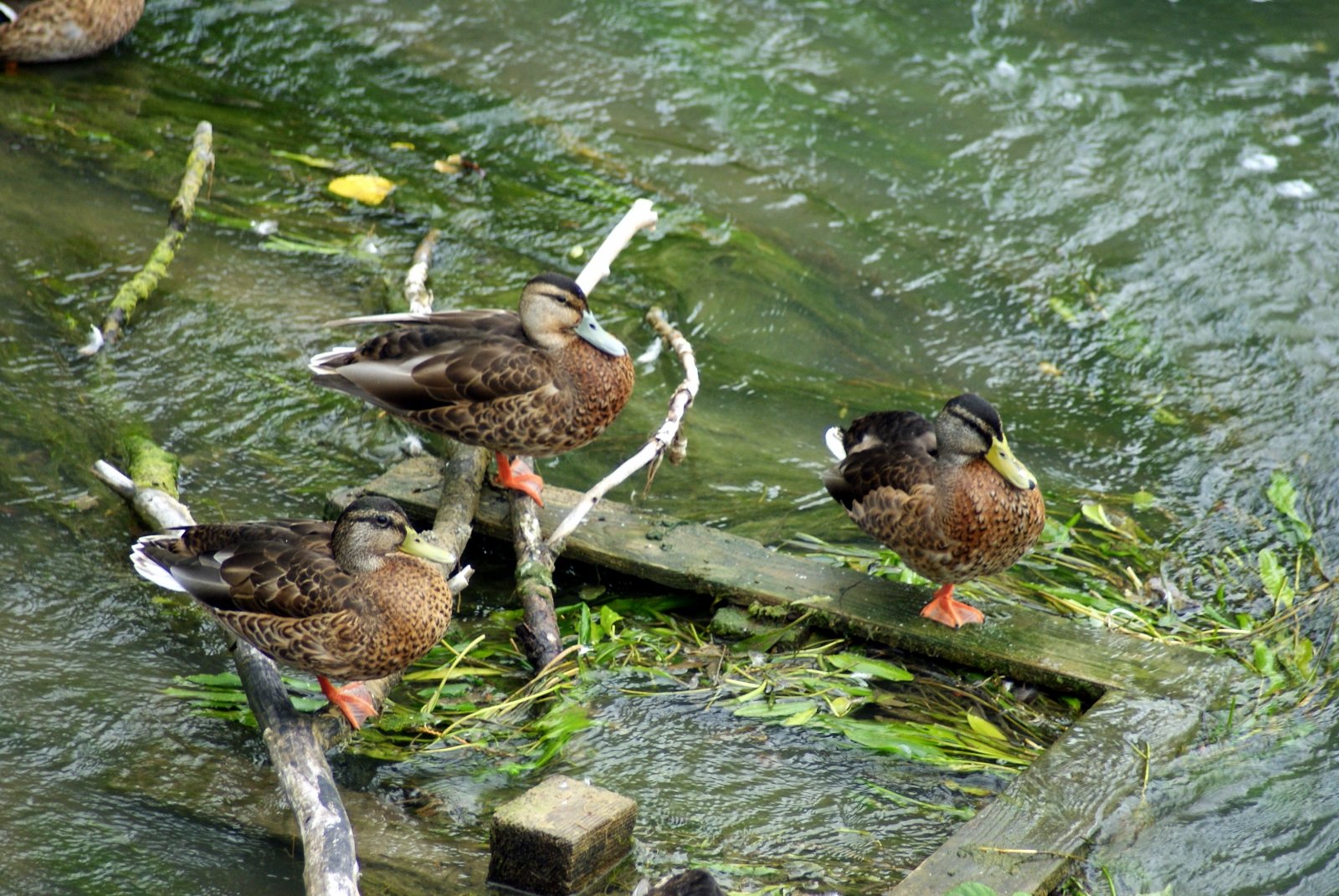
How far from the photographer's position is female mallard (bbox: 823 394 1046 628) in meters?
4.18

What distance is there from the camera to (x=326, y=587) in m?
3.71

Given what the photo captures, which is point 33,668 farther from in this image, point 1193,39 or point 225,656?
point 1193,39

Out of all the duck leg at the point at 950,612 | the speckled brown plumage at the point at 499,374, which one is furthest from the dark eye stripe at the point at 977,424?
the speckled brown plumage at the point at 499,374

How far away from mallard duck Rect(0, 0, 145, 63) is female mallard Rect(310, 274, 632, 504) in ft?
14.5

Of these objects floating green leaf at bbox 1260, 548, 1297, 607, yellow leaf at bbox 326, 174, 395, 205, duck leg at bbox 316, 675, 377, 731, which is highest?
yellow leaf at bbox 326, 174, 395, 205

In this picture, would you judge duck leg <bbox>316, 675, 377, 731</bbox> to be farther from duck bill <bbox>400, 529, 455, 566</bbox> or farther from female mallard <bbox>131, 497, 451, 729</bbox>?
duck bill <bbox>400, 529, 455, 566</bbox>

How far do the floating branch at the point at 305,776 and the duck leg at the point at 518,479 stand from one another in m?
1.08

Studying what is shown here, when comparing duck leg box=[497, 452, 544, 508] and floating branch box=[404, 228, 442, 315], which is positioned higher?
floating branch box=[404, 228, 442, 315]

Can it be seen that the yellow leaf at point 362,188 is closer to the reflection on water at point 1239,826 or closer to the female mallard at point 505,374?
the female mallard at point 505,374

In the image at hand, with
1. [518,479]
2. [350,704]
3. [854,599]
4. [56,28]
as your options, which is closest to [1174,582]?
[854,599]

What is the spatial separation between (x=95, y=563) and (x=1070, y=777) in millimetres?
3160

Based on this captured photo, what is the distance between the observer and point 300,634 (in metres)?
3.65

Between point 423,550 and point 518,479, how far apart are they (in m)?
0.97

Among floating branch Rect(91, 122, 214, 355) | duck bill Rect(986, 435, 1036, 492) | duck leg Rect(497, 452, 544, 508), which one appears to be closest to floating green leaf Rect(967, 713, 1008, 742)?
duck bill Rect(986, 435, 1036, 492)
